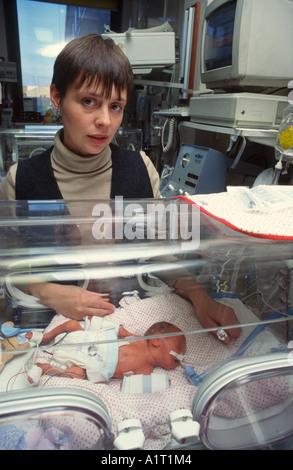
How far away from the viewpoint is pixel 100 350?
0.69 meters

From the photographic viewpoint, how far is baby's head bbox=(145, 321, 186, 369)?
76cm

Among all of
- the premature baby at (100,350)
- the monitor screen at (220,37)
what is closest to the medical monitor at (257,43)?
the monitor screen at (220,37)

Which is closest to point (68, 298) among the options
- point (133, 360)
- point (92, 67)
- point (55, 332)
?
point (55, 332)

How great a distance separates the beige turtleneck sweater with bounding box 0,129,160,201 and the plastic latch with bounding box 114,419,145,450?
2.16ft

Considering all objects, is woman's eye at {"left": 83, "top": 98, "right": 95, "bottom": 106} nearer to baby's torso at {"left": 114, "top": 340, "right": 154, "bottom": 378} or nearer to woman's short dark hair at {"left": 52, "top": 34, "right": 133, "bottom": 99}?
woman's short dark hair at {"left": 52, "top": 34, "right": 133, "bottom": 99}

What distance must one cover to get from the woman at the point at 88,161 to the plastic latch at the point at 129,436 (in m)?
0.24

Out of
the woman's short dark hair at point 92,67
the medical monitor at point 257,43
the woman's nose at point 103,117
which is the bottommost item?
the woman's nose at point 103,117

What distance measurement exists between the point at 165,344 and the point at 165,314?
3.3 inches

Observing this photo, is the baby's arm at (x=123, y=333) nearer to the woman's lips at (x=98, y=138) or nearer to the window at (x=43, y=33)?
the woman's lips at (x=98, y=138)

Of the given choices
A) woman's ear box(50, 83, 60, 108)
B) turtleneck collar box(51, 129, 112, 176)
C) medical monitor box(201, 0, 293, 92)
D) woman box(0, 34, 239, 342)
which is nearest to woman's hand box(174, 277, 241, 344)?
woman box(0, 34, 239, 342)

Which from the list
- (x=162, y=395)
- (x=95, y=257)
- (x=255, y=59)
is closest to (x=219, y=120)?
(x=255, y=59)

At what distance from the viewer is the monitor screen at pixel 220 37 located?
1560 mm

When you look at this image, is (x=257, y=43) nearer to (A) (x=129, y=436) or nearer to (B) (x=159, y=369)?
(B) (x=159, y=369)

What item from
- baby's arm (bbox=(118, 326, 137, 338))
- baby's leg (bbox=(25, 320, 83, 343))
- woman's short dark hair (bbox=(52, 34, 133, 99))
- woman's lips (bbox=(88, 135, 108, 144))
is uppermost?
woman's short dark hair (bbox=(52, 34, 133, 99))
